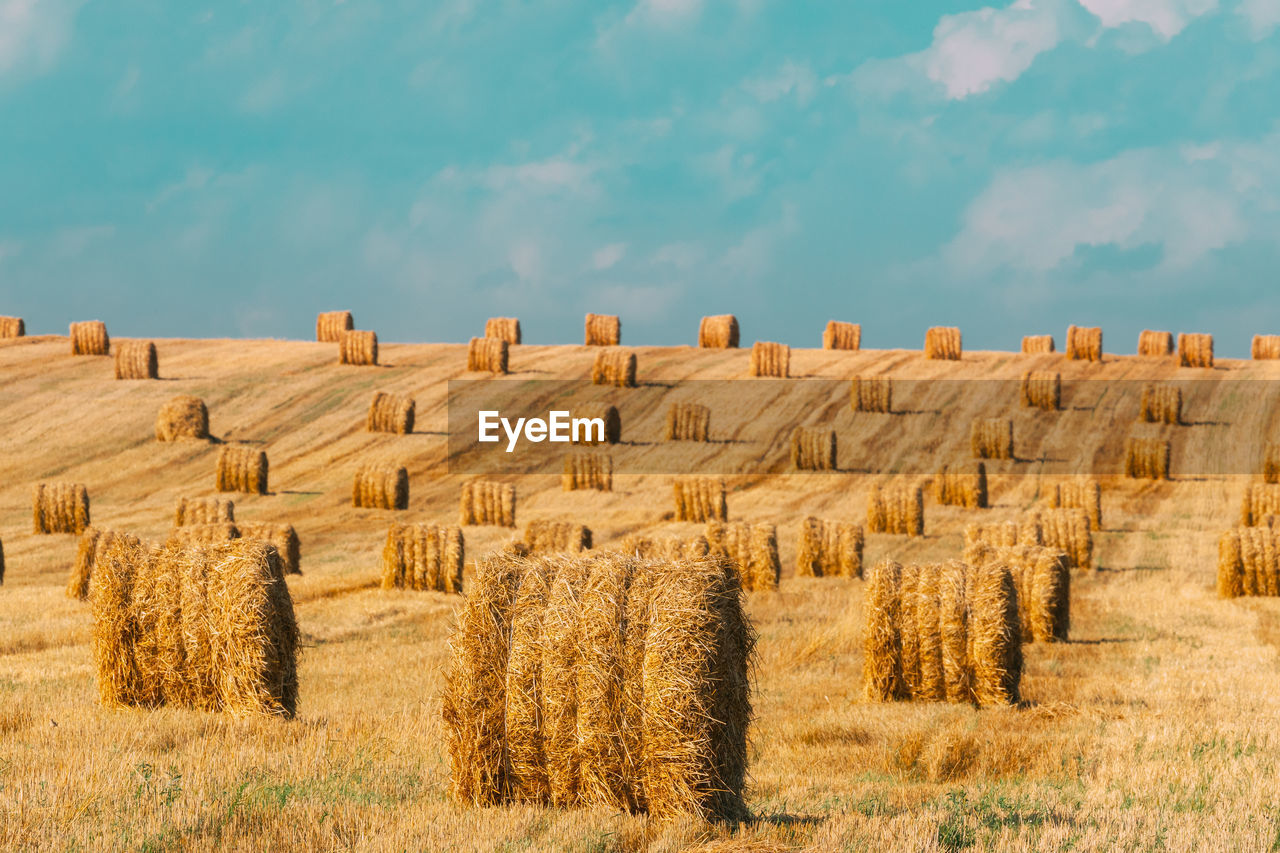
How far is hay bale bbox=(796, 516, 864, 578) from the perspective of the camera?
71.1ft

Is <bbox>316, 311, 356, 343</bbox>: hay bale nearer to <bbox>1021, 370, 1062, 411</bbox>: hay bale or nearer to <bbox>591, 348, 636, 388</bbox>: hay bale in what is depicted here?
<bbox>591, 348, 636, 388</bbox>: hay bale

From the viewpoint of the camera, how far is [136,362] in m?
46.3

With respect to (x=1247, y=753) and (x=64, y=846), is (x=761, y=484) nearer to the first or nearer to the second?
(x=1247, y=753)

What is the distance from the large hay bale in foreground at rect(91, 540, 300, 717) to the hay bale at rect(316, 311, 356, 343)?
4715 centimetres

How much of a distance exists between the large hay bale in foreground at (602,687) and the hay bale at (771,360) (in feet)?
135

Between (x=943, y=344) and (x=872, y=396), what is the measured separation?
374 inches

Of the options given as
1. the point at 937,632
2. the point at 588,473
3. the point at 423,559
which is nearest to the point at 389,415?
Answer: the point at 588,473

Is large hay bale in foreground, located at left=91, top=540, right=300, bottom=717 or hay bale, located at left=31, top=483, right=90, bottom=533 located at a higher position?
hay bale, located at left=31, top=483, right=90, bottom=533

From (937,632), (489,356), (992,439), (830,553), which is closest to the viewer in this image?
(937,632)

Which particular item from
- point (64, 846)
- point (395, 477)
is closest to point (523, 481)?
point (395, 477)

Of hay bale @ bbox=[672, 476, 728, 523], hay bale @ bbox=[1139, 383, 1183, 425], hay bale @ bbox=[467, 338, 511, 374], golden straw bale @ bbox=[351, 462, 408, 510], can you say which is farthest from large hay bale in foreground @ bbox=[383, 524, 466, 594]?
hay bale @ bbox=[467, 338, 511, 374]

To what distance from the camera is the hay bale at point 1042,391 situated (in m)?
43.7

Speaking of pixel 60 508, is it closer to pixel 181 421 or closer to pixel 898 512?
pixel 181 421

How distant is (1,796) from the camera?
7293 millimetres
